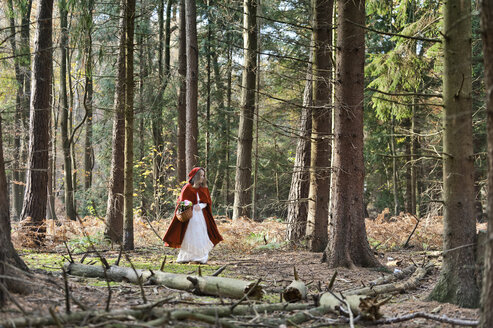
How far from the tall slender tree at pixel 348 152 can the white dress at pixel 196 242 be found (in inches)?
115

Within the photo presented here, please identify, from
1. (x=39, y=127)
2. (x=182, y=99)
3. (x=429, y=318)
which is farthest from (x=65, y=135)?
(x=429, y=318)

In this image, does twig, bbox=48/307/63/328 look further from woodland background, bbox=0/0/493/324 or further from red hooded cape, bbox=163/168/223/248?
red hooded cape, bbox=163/168/223/248

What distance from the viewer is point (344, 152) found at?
26.2 feet

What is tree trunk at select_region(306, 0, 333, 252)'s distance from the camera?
9.81 m

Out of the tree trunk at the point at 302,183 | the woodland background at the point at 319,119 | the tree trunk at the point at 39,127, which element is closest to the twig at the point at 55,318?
the woodland background at the point at 319,119

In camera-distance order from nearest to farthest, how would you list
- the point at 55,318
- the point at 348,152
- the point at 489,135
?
the point at 55,318 < the point at 489,135 < the point at 348,152

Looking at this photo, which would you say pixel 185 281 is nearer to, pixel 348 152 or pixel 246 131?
pixel 348 152

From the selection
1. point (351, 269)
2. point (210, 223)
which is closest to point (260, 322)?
point (351, 269)

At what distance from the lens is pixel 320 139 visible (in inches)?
386

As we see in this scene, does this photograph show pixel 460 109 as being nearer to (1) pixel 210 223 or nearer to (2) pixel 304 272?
(2) pixel 304 272

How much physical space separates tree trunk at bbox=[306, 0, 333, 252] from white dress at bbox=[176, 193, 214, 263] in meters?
2.55

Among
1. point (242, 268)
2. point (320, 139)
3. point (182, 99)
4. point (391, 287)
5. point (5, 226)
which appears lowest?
point (242, 268)

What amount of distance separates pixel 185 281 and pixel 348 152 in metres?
3.99

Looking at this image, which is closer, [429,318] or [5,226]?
[429,318]
